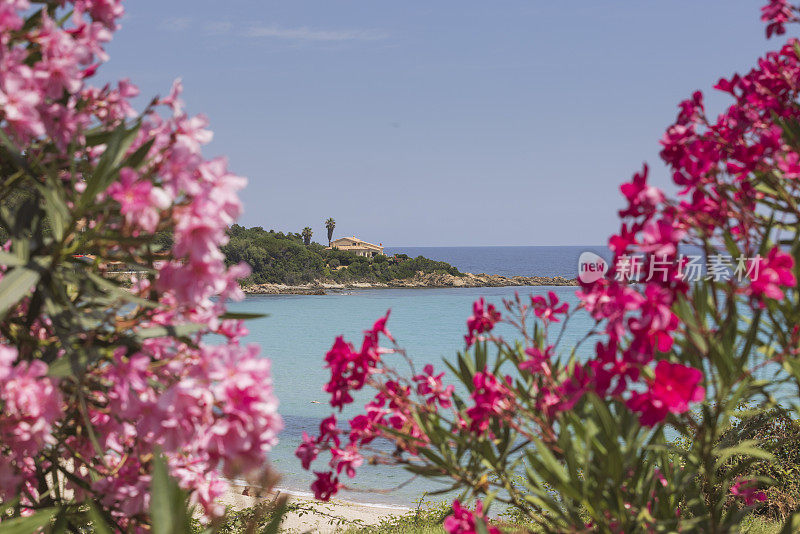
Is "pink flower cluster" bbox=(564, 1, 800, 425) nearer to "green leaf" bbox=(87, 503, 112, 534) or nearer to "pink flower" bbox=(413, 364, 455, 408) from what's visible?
"pink flower" bbox=(413, 364, 455, 408)

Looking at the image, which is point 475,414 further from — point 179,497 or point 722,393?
point 179,497

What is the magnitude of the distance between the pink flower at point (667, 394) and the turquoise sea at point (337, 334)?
13.4 feet

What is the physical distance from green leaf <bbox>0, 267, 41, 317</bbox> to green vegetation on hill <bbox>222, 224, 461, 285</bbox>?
38.4 meters

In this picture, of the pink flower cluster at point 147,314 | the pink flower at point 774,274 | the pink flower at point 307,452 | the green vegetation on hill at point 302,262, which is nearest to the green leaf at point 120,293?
the pink flower cluster at point 147,314

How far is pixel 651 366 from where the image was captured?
4.52ft

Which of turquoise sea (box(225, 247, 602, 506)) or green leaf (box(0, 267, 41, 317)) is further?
turquoise sea (box(225, 247, 602, 506))

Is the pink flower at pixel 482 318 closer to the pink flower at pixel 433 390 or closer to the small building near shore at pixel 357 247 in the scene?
the pink flower at pixel 433 390

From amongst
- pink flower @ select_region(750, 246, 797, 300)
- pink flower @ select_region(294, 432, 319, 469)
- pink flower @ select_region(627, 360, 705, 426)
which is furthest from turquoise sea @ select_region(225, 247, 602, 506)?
pink flower @ select_region(627, 360, 705, 426)

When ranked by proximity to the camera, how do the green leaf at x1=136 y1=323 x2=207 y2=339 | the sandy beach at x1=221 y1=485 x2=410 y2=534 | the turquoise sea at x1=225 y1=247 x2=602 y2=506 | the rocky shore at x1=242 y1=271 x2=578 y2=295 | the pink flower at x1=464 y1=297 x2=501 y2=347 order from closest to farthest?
the green leaf at x1=136 y1=323 x2=207 y2=339 → the pink flower at x1=464 y1=297 x2=501 y2=347 → the sandy beach at x1=221 y1=485 x2=410 y2=534 → the turquoise sea at x1=225 y1=247 x2=602 y2=506 → the rocky shore at x1=242 y1=271 x2=578 y2=295

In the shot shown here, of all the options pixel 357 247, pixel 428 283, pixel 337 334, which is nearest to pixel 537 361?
pixel 337 334

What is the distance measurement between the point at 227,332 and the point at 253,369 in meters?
0.33

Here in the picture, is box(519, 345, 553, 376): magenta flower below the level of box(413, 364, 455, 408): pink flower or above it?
above

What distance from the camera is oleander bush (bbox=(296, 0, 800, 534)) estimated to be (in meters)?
1.22

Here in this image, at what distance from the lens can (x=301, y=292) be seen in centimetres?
4419
